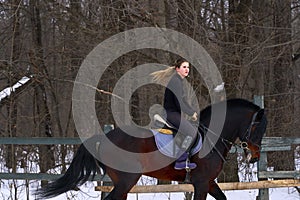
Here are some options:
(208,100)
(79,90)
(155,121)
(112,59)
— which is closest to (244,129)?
(155,121)

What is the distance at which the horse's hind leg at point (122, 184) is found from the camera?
6.56 metres

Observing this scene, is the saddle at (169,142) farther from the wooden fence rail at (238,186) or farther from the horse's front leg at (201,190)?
the wooden fence rail at (238,186)

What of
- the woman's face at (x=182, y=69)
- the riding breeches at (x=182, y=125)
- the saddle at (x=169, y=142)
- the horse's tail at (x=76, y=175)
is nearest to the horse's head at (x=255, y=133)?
the saddle at (x=169, y=142)

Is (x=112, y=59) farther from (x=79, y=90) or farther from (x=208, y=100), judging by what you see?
(x=208, y=100)

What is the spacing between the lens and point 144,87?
42.2 feet

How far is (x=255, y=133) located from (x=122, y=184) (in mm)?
1857

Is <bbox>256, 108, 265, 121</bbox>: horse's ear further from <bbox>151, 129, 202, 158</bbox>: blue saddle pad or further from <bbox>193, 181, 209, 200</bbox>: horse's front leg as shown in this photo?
<bbox>193, 181, 209, 200</bbox>: horse's front leg

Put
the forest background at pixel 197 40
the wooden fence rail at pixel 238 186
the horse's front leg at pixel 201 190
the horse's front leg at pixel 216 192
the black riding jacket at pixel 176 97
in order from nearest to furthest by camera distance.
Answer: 1. the black riding jacket at pixel 176 97
2. the horse's front leg at pixel 201 190
3. the horse's front leg at pixel 216 192
4. the wooden fence rail at pixel 238 186
5. the forest background at pixel 197 40

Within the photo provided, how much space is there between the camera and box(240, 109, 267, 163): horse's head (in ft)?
22.4

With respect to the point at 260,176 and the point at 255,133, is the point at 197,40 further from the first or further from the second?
the point at 255,133

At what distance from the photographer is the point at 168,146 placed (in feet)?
21.8

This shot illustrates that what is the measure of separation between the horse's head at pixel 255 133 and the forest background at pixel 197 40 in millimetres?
4350

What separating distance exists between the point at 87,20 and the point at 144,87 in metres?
2.22

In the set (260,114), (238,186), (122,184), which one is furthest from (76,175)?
(238,186)
